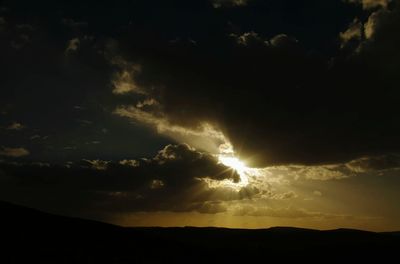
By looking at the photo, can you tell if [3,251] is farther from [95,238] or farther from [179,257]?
[179,257]

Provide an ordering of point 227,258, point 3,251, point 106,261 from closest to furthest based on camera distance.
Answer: point 3,251, point 106,261, point 227,258

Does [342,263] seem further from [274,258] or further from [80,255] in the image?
[80,255]

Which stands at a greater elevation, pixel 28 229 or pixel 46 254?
pixel 28 229

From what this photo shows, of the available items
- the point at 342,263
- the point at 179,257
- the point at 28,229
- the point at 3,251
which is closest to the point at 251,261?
the point at 179,257

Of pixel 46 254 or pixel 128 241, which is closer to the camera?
pixel 46 254

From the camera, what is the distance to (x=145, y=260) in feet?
369

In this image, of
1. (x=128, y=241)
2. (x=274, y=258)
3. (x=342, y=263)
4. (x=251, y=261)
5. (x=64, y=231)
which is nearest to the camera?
(x=64, y=231)

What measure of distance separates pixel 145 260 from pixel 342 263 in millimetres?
118431

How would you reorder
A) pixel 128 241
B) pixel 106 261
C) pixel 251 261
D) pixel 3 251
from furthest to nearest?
pixel 251 261, pixel 128 241, pixel 106 261, pixel 3 251

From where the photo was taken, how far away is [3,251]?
309ft

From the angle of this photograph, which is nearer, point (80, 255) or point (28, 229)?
point (80, 255)

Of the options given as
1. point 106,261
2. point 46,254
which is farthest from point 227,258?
point 46,254

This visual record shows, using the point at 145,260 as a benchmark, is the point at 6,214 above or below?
above

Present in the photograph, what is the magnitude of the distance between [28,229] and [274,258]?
348ft
